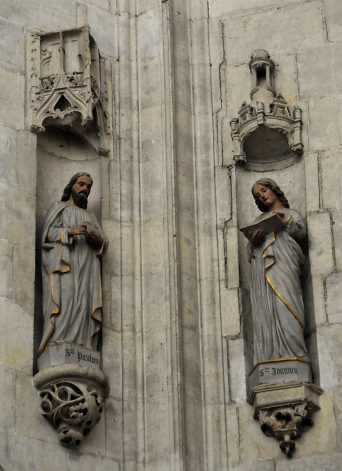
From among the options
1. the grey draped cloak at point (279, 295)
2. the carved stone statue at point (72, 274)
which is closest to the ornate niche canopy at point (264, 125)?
the grey draped cloak at point (279, 295)

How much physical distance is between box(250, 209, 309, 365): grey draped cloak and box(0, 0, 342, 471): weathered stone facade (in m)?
0.15

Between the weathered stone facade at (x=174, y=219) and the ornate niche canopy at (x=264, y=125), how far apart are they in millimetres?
99

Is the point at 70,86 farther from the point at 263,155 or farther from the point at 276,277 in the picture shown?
the point at 276,277

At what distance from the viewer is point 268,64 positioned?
1505cm

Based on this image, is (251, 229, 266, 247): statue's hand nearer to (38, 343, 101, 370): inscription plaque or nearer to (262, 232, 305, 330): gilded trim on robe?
(262, 232, 305, 330): gilded trim on robe

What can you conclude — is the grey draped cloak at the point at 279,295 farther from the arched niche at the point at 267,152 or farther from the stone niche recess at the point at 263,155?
the arched niche at the point at 267,152

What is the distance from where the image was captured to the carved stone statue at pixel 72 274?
45.0 ft

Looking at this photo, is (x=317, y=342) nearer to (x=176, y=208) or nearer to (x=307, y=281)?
(x=307, y=281)

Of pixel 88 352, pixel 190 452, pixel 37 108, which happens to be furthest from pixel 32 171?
pixel 190 452

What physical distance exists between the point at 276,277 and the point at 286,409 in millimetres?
992

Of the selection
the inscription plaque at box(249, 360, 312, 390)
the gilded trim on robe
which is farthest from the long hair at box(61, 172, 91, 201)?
the inscription plaque at box(249, 360, 312, 390)

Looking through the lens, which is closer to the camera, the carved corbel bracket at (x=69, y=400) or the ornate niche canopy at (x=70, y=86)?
the carved corbel bracket at (x=69, y=400)

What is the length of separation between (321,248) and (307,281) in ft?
0.87

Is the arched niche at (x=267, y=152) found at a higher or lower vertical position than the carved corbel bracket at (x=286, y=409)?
higher
